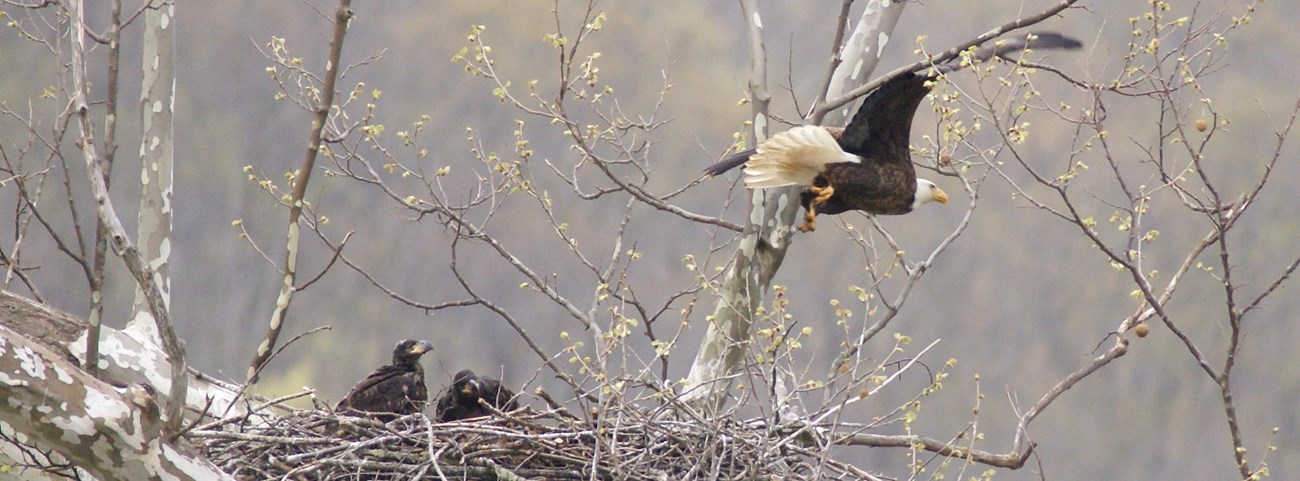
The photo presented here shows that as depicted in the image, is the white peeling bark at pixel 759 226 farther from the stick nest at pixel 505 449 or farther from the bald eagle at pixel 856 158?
the stick nest at pixel 505 449

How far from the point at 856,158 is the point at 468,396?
205 centimetres

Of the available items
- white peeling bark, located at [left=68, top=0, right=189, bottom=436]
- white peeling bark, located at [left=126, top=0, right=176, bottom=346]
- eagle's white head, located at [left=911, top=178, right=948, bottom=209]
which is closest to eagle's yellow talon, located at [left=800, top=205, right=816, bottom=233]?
eagle's white head, located at [left=911, top=178, right=948, bottom=209]

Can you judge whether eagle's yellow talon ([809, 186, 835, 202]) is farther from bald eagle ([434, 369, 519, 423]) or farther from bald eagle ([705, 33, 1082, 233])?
bald eagle ([434, 369, 519, 423])

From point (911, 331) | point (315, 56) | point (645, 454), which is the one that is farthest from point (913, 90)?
point (315, 56)

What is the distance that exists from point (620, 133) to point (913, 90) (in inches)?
59.7

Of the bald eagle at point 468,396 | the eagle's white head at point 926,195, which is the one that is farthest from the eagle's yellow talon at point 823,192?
the bald eagle at point 468,396

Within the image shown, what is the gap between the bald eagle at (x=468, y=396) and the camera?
616cm

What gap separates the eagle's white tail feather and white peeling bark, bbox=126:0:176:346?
266 cm

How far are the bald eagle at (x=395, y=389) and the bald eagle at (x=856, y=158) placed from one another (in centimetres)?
172

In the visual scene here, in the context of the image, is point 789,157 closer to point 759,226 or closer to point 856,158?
point 759,226

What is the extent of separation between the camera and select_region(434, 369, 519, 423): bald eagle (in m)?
6.16

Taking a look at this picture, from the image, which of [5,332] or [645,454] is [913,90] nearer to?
[645,454]

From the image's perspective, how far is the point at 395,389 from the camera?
21.0 ft

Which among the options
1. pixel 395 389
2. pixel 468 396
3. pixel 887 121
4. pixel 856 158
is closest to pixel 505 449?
pixel 468 396
